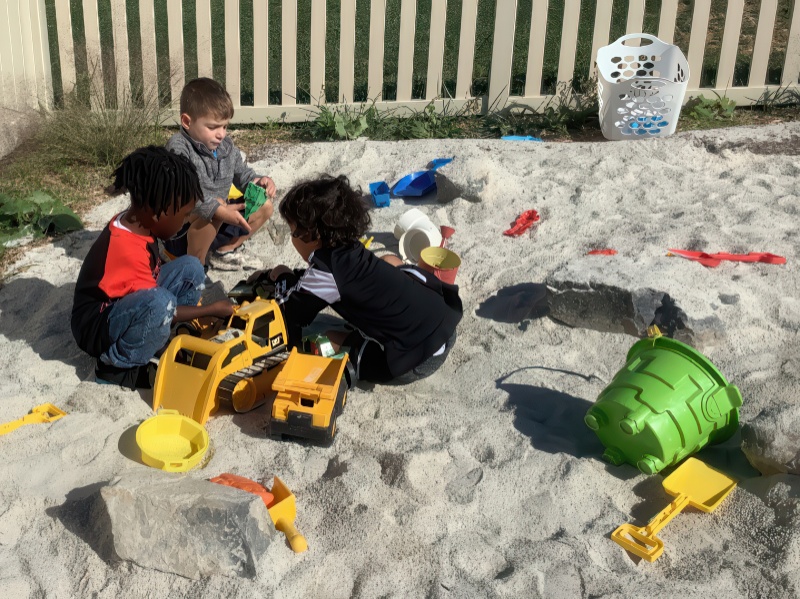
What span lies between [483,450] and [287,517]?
66 centimetres

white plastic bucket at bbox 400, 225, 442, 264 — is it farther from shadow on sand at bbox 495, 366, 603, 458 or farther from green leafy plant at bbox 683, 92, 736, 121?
green leafy plant at bbox 683, 92, 736, 121

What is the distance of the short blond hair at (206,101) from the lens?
12.6ft

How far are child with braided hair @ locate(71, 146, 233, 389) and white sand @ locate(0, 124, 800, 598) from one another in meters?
0.14

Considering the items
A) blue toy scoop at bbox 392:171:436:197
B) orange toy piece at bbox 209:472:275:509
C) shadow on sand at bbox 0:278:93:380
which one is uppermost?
blue toy scoop at bbox 392:171:436:197

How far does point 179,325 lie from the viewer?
10.7ft

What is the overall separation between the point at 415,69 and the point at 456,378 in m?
4.60

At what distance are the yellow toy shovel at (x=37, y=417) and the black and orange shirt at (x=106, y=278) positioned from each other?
26 centimetres

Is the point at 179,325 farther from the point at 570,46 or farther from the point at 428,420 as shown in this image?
the point at 570,46

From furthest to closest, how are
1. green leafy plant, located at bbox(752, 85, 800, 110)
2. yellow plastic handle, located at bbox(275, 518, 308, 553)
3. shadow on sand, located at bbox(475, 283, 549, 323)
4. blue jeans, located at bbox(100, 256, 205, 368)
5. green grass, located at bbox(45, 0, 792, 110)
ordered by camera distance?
green grass, located at bbox(45, 0, 792, 110) → green leafy plant, located at bbox(752, 85, 800, 110) → shadow on sand, located at bbox(475, 283, 549, 323) → blue jeans, located at bbox(100, 256, 205, 368) → yellow plastic handle, located at bbox(275, 518, 308, 553)

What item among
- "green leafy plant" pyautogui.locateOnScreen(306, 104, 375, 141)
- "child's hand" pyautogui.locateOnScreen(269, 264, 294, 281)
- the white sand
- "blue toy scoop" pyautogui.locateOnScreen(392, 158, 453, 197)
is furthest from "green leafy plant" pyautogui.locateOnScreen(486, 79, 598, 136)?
"child's hand" pyautogui.locateOnScreen(269, 264, 294, 281)

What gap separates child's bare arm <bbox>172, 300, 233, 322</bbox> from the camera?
311 centimetres

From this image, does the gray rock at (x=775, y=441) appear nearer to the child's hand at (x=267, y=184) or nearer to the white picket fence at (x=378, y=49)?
→ the child's hand at (x=267, y=184)

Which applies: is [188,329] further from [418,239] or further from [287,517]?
[418,239]

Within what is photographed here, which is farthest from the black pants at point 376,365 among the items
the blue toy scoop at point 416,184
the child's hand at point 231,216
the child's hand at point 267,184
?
the blue toy scoop at point 416,184
